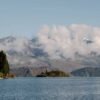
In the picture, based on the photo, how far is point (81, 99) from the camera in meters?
122

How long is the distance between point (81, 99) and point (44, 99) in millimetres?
9738

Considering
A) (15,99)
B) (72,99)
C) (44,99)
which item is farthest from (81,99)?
(15,99)

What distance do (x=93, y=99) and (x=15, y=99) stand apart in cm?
2056

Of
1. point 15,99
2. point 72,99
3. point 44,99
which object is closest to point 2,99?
point 15,99

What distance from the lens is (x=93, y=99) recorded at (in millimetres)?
122312

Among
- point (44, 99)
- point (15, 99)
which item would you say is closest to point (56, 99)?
point (44, 99)

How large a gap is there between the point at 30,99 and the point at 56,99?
700 centimetres

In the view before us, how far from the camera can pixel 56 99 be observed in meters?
121

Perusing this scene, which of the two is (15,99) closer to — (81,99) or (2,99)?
(2,99)

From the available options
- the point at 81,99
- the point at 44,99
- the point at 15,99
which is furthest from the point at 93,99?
the point at 15,99

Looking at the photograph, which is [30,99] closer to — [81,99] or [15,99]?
[15,99]

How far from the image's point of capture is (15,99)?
122 meters

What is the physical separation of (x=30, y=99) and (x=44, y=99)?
3885 millimetres

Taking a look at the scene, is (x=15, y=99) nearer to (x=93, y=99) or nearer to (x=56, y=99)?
(x=56, y=99)
